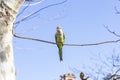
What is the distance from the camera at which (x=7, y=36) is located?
3184 millimetres

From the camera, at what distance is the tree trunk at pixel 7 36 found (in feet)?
10.00

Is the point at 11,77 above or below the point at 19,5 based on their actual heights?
below

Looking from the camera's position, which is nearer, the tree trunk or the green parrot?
the tree trunk

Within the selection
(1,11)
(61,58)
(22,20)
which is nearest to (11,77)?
(1,11)

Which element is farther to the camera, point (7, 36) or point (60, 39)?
point (60, 39)

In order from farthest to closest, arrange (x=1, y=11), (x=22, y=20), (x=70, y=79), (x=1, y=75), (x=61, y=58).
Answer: (x=70, y=79) < (x=22, y=20) < (x=61, y=58) < (x=1, y=11) < (x=1, y=75)

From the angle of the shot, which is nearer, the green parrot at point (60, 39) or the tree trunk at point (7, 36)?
the tree trunk at point (7, 36)

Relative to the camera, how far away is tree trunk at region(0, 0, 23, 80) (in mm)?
3047

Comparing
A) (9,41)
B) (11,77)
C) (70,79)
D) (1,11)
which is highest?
(1,11)

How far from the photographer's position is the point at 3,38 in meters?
3.14

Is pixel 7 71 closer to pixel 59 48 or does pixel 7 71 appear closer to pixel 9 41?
pixel 9 41

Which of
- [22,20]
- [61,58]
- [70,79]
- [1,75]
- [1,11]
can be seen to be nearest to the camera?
[1,75]

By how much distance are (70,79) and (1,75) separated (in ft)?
89.2

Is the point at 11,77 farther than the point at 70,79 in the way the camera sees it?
No
